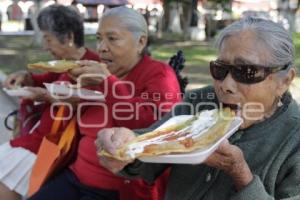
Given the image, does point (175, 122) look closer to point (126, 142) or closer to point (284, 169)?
point (126, 142)

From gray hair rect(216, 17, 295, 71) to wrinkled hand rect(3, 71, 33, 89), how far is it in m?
2.08

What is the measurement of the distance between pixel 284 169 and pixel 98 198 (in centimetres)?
109

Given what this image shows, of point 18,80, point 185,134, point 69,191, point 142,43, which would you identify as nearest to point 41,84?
point 18,80

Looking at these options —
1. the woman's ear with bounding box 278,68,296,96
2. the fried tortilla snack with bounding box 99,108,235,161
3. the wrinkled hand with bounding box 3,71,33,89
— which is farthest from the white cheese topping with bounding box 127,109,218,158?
the wrinkled hand with bounding box 3,71,33,89

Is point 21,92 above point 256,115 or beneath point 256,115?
beneath

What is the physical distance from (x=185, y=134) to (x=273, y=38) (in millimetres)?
489

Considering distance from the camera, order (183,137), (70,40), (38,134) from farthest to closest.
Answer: (70,40) → (38,134) → (183,137)

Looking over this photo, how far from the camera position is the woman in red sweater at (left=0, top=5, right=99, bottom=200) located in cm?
348

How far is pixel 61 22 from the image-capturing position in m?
3.79

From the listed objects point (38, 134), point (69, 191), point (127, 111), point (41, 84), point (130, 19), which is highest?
point (130, 19)

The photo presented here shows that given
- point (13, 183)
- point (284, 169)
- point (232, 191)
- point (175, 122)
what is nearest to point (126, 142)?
point (175, 122)

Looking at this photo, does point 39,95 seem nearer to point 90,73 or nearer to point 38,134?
point 38,134

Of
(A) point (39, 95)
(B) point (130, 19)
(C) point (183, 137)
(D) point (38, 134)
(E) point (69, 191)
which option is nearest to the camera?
(C) point (183, 137)

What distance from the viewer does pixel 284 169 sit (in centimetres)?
210
